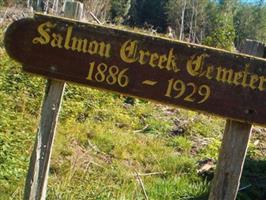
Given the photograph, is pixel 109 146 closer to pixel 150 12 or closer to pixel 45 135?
pixel 45 135

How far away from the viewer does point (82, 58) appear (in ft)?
13.6

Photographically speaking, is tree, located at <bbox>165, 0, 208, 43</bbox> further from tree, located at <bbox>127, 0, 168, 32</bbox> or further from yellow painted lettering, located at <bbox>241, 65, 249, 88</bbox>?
yellow painted lettering, located at <bbox>241, 65, 249, 88</bbox>

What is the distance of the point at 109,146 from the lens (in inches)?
324

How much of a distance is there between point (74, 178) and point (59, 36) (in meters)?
2.41

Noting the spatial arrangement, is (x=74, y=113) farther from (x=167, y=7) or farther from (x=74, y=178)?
(x=167, y=7)

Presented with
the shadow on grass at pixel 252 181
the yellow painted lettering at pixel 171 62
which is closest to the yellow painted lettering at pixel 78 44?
the yellow painted lettering at pixel 171 62

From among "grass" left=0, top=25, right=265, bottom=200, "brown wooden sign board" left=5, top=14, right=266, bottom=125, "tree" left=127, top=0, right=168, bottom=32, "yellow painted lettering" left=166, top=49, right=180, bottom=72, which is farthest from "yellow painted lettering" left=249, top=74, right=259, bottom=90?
"tree" left=127, top=0, right=168, bottom=32

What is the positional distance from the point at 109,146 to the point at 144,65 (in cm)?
426

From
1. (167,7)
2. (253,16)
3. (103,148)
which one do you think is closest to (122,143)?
(103,148)

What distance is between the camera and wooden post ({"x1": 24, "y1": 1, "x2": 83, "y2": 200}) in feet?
14.2

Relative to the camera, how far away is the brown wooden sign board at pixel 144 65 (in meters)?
3.98

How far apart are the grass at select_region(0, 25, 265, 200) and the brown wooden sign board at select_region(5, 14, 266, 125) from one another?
1549mm

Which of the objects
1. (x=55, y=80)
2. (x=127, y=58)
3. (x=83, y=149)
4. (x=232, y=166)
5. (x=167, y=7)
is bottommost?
(x=83, y=149)

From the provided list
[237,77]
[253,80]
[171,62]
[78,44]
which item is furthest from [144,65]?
[253,80]
